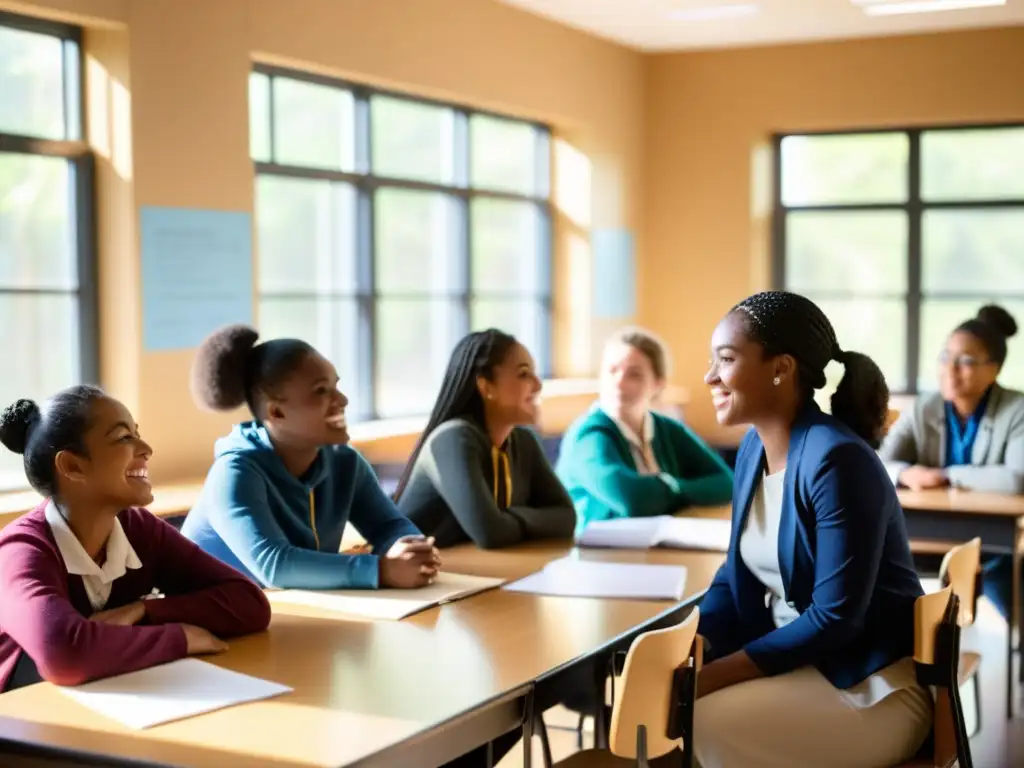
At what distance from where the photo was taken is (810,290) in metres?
8.48

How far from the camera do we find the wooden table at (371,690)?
73.8 inches

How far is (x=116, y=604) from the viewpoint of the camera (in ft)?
8.10

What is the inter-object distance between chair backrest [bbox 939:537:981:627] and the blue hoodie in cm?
123

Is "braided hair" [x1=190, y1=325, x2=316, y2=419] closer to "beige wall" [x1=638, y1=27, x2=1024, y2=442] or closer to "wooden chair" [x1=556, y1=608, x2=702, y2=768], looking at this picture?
"wooden chair" [x1=556, y1=608, x2=702, y2=768]

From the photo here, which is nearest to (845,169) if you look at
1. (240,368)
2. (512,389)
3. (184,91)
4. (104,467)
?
(184,91)

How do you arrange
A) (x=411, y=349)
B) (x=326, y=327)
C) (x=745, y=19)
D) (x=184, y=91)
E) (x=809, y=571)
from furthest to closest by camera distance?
(x=745, y=19) < (x=411, y=349) < (x=326, y=327) < (x=184, y=91) < (x=809, y=571)

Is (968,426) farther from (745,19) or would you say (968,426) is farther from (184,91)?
(745,19)

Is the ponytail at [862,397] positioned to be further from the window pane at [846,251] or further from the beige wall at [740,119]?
the window pane at [846,251]

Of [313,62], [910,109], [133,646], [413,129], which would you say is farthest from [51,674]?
[910,109]

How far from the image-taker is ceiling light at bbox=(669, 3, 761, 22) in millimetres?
7129

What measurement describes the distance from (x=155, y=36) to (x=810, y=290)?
4884 mm

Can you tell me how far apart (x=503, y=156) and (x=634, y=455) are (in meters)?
3.79

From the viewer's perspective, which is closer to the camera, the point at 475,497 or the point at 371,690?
the point at 371,690

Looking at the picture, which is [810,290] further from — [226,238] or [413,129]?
[226,238]
